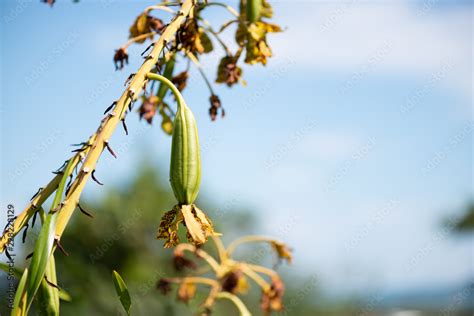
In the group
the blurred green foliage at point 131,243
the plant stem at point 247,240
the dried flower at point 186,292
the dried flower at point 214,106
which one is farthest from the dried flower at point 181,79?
the blurred green foliage at point 131,243

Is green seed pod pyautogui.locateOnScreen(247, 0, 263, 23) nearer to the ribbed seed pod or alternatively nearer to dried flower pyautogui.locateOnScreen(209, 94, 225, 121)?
dried flower pyautogui.locateOnScreen(209, 94, 225, 121)

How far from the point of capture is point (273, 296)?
1152 mm

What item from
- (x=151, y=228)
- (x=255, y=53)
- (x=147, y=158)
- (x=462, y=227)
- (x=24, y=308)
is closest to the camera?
(x=24, y=308)

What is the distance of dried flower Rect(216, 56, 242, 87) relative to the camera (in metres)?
0.98

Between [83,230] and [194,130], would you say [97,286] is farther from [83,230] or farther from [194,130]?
[194,130]

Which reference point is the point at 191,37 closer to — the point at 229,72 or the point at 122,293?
the point at 229,72

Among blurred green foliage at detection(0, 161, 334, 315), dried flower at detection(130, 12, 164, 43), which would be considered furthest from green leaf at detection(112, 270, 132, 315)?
blurred green foliage at detection(0, 161, 334, 315)

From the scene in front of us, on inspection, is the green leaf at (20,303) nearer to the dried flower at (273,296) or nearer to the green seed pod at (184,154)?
the green seed pod at (184,154)

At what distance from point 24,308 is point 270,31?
0.62 m

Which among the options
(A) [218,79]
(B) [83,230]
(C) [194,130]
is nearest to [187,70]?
(A) [218,79]

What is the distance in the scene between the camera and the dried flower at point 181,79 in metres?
0.99

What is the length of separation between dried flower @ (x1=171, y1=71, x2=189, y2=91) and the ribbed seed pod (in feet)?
1.28

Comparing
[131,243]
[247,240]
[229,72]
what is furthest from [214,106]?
[131,243]

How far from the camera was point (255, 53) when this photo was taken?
944 mm
